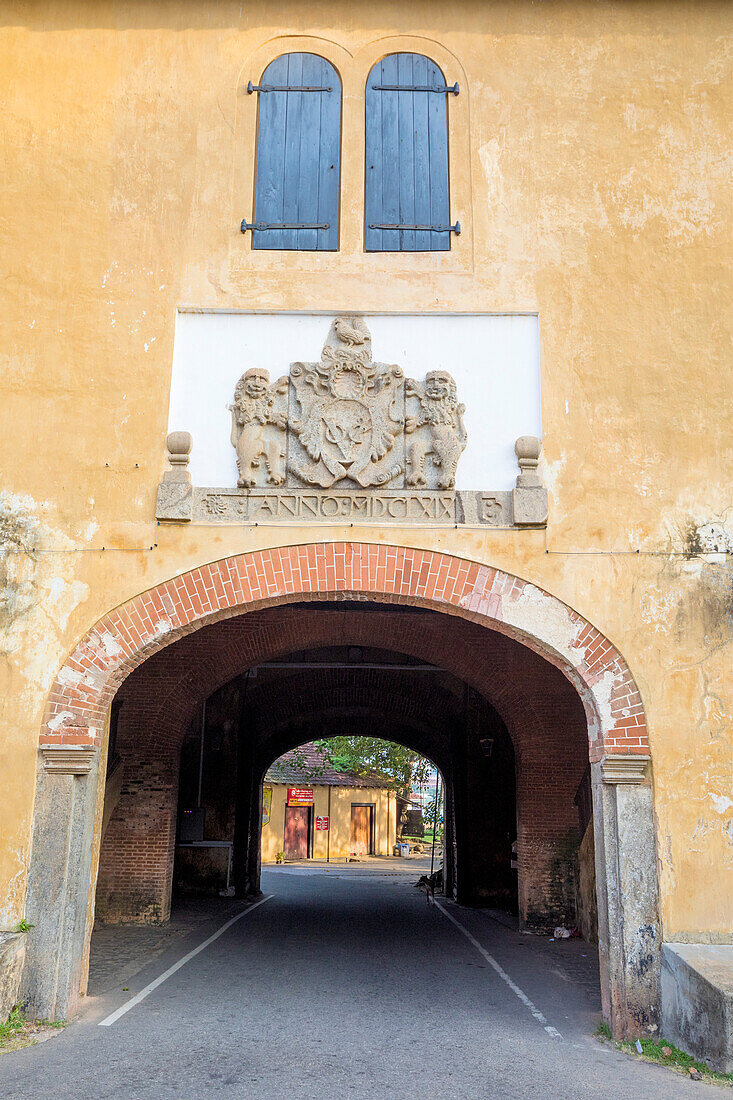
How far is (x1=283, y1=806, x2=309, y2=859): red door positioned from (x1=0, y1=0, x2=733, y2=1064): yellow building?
95.3 ft

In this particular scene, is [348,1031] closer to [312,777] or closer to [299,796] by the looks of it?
[312,777]

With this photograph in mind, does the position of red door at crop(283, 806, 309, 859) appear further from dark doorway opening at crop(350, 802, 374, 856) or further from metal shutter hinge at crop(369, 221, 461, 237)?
metal shutter hinge at crop(369, 221, 461, 237)

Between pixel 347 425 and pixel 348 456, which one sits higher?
pixel 347 425

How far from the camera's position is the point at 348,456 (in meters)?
8.20

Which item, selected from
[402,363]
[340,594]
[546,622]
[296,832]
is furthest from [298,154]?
[296,832]

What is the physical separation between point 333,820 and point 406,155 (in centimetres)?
3130

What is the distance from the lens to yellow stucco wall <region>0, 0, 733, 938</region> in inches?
308

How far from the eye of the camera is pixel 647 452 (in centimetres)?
825

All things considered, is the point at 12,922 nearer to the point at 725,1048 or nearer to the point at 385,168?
the point at 725,1048

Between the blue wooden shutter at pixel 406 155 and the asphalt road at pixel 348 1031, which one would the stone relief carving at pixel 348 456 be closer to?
the blue wooden shutter at pixel 406 155

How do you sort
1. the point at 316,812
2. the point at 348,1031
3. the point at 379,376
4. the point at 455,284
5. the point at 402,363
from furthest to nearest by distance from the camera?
the point at 316,812, the point at 455,284, the point at 402,363, the point at 379,376, the point at 348,1031

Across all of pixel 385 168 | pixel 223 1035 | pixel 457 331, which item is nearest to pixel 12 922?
pixel 223 1035

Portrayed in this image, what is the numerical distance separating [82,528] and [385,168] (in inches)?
176

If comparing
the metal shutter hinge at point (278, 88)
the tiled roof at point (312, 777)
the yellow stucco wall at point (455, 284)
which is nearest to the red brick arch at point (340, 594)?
the yellow stucco wall at point (455, 284)
